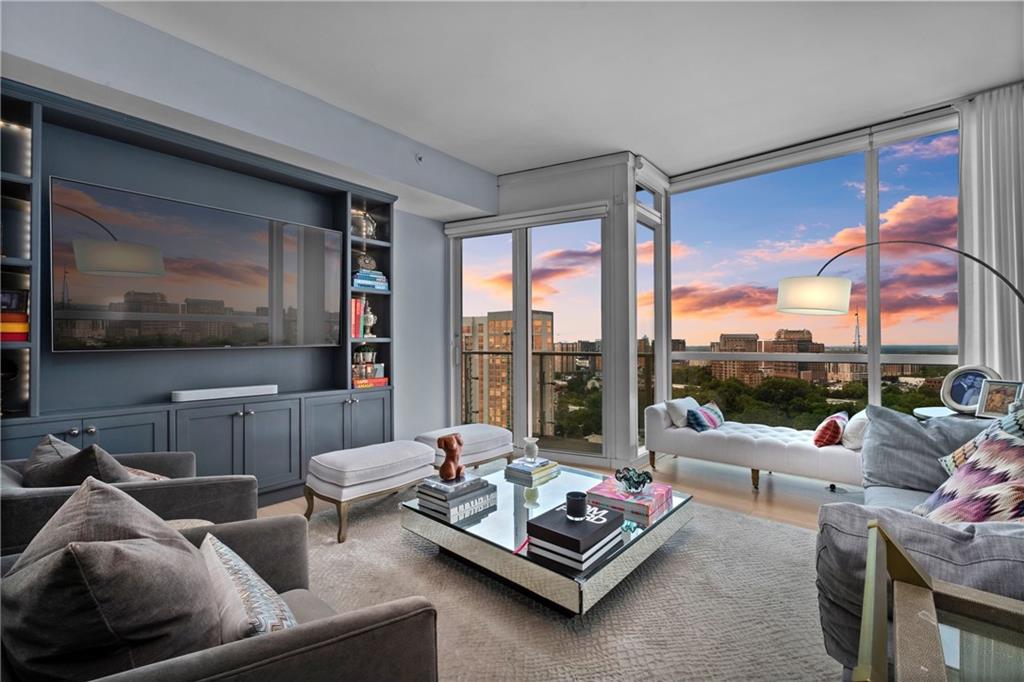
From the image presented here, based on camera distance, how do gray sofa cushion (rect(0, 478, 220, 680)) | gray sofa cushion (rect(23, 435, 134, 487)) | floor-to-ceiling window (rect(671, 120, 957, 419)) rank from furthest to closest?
floor-to-ceiling window (rect(671, 120, 957, 419)) → gray sofa cushion (rect(23, 435, 134, 487)) → gray sofa cushion (rect(0, 478, 220, 680))

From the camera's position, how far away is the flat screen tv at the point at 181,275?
2.53 m

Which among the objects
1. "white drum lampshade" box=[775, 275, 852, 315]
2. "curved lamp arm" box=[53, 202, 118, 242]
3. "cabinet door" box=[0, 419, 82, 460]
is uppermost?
"curved lamp arm" box=[53, 202, 118, 242]

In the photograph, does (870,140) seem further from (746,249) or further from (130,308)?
(130,308)

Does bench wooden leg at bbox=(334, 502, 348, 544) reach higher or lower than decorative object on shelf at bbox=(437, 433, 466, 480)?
lower

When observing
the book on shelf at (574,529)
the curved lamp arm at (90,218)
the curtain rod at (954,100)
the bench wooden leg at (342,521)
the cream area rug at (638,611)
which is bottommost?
the cream area rug at (638,611)

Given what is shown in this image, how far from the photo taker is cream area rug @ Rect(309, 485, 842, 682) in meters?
1.64

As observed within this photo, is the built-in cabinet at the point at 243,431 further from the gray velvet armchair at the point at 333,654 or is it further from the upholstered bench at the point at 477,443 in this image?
the gray velvet armchair at the point at 333,654

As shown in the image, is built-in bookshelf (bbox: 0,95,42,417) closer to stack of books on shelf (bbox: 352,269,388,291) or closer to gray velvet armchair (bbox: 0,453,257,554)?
gray velvet armchair (bbox: 0,453,257,554)

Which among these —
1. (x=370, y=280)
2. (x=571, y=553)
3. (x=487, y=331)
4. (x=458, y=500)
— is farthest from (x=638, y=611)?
(x=487, y=331)

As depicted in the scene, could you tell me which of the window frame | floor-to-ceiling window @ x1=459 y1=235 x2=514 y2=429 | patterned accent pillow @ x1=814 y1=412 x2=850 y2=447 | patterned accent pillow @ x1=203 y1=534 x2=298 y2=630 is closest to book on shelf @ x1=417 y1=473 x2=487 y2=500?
patterned accent pillow @ x1=203 y1=534 x2=298 y2=630

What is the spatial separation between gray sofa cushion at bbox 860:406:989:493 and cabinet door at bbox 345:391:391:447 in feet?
10.8

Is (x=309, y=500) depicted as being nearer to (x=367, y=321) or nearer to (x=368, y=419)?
(x=368, y=419)

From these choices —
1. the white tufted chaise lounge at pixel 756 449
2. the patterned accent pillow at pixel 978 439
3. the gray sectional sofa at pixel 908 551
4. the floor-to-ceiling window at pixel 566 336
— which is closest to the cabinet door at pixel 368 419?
the floor-to-ceiling window at pixel 566 336

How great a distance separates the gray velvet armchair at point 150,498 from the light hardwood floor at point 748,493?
1.41 m
